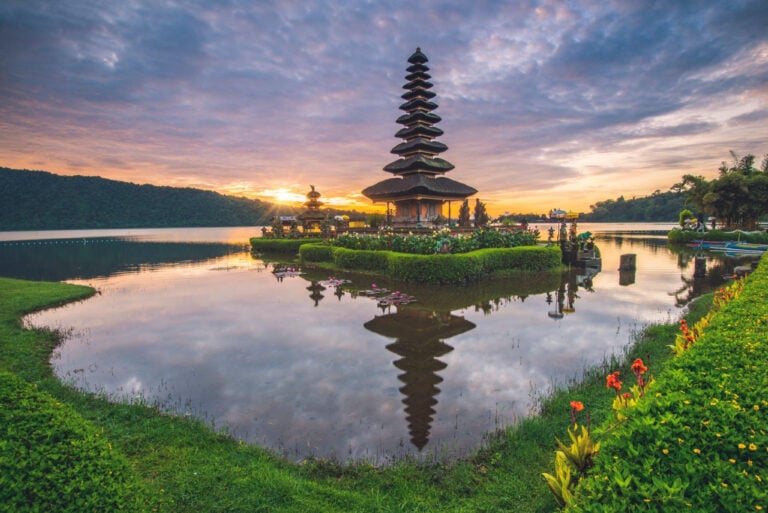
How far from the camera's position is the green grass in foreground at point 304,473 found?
11.8ft

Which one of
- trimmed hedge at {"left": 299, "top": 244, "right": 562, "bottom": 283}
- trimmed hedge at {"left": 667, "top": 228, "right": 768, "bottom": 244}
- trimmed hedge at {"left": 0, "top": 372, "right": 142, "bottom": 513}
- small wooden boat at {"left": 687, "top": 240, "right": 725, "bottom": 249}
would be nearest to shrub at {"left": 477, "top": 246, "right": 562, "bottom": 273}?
trimmed hedge at {"left": 299, "top": 244, "right": 562, "bottom": 283}

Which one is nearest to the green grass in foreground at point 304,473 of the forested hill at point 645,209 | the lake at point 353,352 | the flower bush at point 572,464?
the lake at point 353,352

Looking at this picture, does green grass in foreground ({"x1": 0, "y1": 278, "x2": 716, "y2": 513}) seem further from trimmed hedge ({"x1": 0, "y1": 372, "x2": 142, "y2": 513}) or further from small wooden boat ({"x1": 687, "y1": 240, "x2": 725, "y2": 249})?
small wooden boat ({"x1": 687, "y1": 240, "x2": 725, "y2": 249})

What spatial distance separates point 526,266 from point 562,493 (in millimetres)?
19744

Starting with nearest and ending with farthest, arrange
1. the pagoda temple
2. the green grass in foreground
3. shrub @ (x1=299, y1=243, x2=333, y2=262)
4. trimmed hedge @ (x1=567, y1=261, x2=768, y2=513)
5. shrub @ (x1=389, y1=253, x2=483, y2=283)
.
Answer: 1. trimmed hedge @ (x1=567, y1=261, x2=768, y2=513)
2. the green grass in foreground
3. shrub @ (x1=389, y1=253, x2=483, y2=283)
4. shrub @ (x1=299, y1=243, x2=333, y2=262)
5. the pagoda temple

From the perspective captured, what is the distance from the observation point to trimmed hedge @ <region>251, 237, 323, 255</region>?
116 feet

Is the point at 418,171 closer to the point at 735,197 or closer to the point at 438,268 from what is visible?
the point at 438,268

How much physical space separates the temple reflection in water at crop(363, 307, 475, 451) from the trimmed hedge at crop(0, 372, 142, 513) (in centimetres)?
364

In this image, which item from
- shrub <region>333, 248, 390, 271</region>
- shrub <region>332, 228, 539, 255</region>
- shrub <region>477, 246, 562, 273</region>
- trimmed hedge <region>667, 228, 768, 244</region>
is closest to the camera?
shrub <region>332, 228, 539, 255</region>

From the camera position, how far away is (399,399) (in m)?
6.18

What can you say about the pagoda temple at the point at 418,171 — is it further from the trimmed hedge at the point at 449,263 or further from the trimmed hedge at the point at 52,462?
the trimmed hedge at the point at 52,462

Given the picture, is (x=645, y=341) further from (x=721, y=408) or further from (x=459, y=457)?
(x=721, y=408)

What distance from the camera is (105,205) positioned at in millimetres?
111312

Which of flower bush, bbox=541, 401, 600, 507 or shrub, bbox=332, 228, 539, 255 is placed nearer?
flower bush, bbox=541, 401, 600, 507
